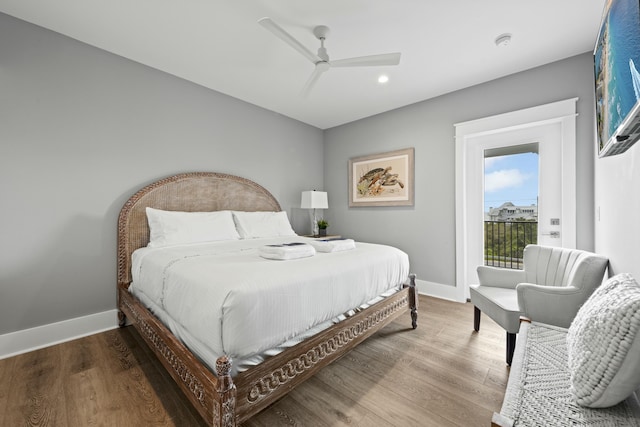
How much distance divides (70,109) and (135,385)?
2.43 m

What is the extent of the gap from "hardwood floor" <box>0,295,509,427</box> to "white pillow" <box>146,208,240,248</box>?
3.05ft

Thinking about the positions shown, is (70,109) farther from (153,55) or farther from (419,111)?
(419,111)

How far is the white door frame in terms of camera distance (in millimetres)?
2617

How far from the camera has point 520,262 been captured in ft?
10.1

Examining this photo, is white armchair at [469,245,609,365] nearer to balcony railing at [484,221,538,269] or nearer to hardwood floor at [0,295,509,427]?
hardwood floor at [0,295,509,427]

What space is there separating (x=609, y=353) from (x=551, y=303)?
1.09 meters

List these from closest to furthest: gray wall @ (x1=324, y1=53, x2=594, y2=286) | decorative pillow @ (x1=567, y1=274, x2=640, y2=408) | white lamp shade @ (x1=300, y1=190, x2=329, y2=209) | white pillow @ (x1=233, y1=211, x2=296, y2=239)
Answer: decorative pillow @ (x1=567, y1=274, x2=640, y2=408) → gray wall @ (x1=324, y1=53, x2=594, y2=286) → white pillow @ (x1=233, y1=211, x2=296, y2=239) → white lamp shade @ (x1=300, y1=190, x2=329, y2=209)

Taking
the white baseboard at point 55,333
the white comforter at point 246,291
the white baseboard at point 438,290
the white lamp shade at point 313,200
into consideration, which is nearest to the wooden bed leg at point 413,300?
the white comforter at point 246,291

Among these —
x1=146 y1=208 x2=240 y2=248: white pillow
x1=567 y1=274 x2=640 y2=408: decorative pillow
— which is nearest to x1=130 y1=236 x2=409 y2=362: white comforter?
x1=146 y1=208 x2=240 y2=248: white pillow

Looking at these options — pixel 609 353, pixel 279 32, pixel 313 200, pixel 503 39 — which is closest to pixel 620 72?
pixel 609 353

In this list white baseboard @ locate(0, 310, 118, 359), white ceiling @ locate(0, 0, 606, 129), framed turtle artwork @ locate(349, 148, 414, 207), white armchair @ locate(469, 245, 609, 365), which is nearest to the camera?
white armchair @ locate(469, 245, 609, 365)

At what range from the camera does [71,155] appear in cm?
242

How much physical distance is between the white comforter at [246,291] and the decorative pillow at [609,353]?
117cm

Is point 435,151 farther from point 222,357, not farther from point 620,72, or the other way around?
point 222,357
